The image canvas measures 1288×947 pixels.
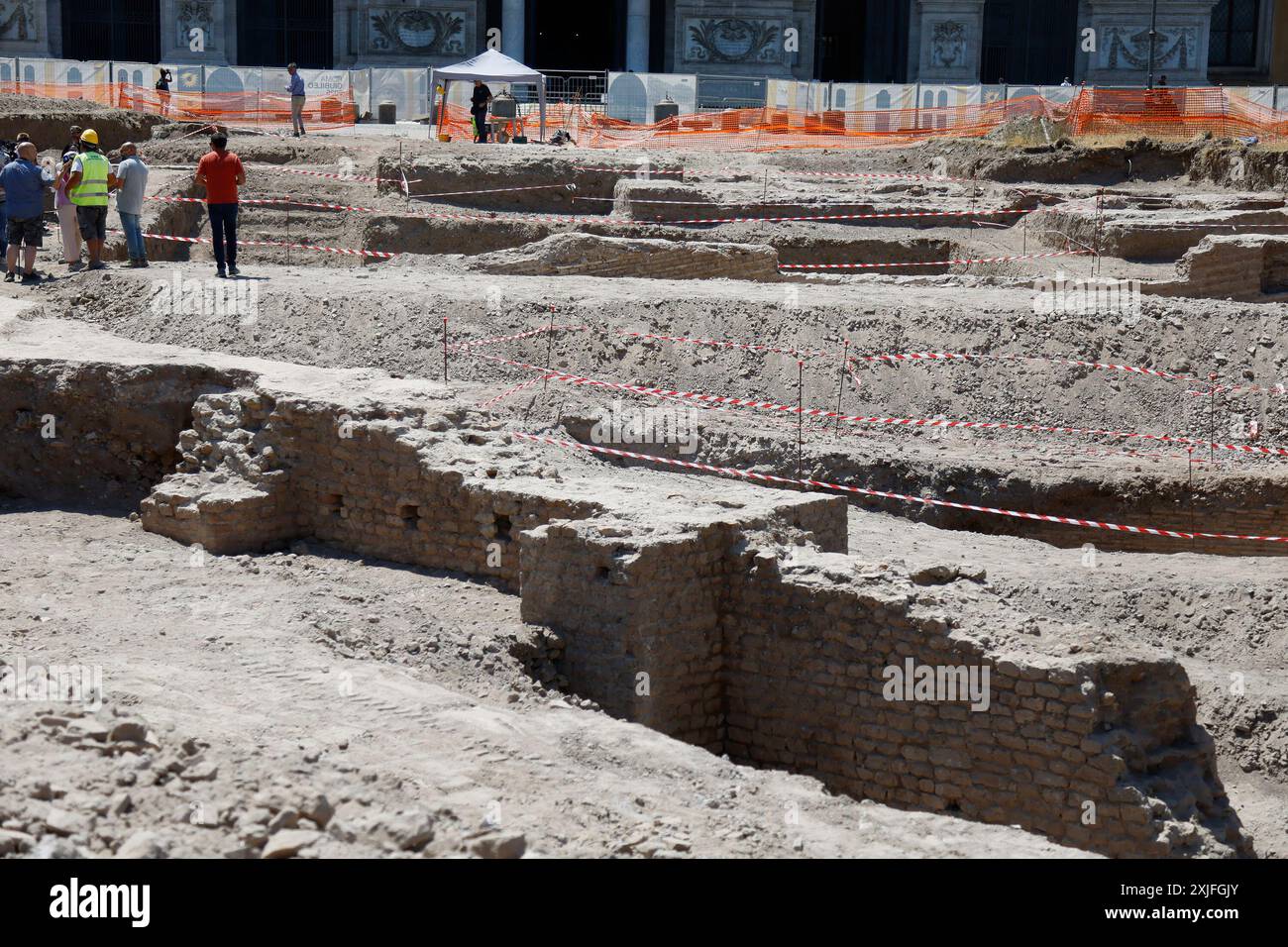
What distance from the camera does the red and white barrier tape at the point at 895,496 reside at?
12508 millimetres

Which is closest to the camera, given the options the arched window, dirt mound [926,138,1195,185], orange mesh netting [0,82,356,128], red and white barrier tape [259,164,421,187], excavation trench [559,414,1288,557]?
excavation trench [559,414,1288,557]

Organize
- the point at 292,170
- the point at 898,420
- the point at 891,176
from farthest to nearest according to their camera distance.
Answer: the point at 891,176
the point at 292,170
the point at 898,420

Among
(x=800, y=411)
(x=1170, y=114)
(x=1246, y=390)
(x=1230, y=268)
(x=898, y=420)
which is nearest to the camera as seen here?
(x=800, y=411)

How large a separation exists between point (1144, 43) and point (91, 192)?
25807mm

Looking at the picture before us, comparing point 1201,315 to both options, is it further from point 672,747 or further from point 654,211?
point 672,747

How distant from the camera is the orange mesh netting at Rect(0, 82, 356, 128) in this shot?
3017 cm

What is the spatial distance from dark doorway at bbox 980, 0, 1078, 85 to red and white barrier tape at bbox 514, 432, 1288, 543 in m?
26.0

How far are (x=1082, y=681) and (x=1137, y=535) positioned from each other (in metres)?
5.36

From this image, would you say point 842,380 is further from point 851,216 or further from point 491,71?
point 491,71

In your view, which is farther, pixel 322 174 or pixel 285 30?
pixel 285 30

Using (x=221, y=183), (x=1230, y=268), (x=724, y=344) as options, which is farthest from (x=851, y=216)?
(x=221, y=183)

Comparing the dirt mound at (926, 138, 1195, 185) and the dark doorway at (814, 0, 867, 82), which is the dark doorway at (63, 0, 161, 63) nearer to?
the dark doorway at (814, 0, 867, 82)

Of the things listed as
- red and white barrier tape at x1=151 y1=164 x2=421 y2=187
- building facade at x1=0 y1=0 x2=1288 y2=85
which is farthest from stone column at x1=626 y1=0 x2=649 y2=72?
red and white barrier tape at x1=151 y1=164 x2=421 y2=187

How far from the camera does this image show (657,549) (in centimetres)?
859
